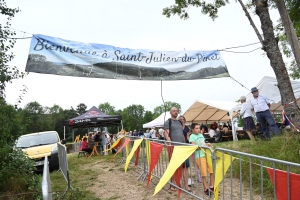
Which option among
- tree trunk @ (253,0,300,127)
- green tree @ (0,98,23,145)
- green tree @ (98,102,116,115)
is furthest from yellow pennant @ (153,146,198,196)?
green tree @ (98,102,116,115)

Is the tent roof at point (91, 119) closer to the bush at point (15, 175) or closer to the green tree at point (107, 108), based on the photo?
the bush at point (15, 175)

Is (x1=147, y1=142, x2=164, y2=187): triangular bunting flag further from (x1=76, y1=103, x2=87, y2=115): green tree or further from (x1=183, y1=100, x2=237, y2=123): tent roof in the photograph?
(x1=76, y1=103, x2=87, y2=115): green tree

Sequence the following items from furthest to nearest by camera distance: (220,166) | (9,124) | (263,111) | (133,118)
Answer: (133,118) → (263,111) → (9,124) → (220,166)

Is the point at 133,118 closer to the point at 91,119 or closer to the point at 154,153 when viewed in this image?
the point at 91,119

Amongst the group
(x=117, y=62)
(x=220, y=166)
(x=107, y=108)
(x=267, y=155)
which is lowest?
(x=267, y=155)

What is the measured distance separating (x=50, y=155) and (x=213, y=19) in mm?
7432

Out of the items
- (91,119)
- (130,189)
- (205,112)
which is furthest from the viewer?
(205,112)

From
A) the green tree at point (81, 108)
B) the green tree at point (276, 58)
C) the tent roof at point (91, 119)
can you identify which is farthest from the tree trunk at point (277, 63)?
the green tree at point (81, 108)

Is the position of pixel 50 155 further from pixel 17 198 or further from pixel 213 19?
pixel 213 19

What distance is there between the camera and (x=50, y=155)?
9016mm

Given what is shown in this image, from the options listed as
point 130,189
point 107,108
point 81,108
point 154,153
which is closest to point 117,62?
point 154,153

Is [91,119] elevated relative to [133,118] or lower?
elevated

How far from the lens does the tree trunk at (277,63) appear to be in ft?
19.8

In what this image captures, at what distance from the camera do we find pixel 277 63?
20.5ft
